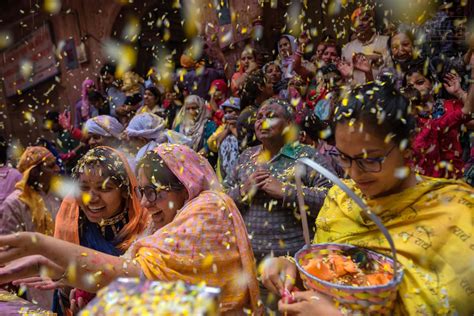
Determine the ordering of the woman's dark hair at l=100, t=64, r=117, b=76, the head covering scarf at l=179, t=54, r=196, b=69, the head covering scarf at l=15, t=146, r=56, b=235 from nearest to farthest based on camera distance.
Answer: the head covering scarf at l=15, t=146, r=56, b=235
the head covering scarf at l=179, t=54, r=196, b=69
the woman's dark hair at l=100, t=64, r=117, b=76

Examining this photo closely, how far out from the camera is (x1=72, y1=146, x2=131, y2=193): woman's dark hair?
8.99 ft

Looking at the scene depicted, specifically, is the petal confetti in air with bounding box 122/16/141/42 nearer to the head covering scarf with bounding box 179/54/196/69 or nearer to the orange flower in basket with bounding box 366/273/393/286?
the head covering scarf with bounding box 179/54/196/69

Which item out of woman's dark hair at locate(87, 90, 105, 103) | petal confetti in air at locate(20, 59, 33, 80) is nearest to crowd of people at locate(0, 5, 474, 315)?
woman's dark hair at locate(87, 90, 105, 103)

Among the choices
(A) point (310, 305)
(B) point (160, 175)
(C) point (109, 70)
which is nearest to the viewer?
(A) point (310, 305)

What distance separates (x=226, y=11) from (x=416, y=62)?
4.48m

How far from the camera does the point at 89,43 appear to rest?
1227 cm

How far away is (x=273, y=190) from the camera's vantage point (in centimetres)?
309

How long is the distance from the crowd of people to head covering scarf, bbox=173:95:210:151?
2 centimetres

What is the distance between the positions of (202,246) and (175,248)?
0.40 ft

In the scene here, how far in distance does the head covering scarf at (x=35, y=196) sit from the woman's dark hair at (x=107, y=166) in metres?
1.91

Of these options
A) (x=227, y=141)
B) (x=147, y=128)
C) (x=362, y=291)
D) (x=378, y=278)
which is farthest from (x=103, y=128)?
(x=362, y=291)

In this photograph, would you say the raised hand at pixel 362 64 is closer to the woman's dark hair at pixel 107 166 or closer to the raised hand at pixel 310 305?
the woman's dark hair at pixel 107 166

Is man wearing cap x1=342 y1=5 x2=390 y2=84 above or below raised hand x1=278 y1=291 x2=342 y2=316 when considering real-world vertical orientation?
above

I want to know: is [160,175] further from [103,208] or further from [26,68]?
[26,68]
